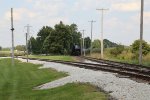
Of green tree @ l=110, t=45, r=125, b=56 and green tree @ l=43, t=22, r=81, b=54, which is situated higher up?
green tree @ l=43, t=22, r=81, b=54

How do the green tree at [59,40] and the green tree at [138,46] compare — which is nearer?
the green tree at [138,46]

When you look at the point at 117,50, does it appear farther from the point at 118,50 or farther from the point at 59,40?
the point at 59,40

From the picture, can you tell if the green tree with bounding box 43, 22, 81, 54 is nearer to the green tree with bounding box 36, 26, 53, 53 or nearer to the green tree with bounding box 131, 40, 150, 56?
the green tree with bounding box 36, 26, 53, 53

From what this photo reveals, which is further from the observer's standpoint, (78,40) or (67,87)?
(78,40)

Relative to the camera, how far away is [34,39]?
6407 inches

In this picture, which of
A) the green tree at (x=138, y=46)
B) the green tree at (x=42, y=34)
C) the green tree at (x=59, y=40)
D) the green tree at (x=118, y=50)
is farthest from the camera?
the green tree at (x=42, y=34)

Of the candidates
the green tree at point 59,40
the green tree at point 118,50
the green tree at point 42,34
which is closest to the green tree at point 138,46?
the green tree at point 118,50

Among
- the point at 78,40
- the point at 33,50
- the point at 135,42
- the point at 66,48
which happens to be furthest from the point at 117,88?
the point at 33,50

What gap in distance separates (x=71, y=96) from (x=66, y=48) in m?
109

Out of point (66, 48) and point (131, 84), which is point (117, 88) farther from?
point (66, 48)

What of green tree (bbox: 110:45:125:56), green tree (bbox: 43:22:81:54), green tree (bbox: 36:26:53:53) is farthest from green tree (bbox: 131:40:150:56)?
green tree (bbox: 36:26:53:53)

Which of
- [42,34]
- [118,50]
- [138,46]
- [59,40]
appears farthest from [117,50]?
[42,34]

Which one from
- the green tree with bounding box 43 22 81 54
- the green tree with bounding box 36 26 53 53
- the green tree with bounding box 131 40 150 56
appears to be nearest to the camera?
the green tree with bounding box 131 40 150 56

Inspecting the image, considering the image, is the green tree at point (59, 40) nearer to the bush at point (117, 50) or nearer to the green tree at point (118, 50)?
the bush at point (117, 50)
